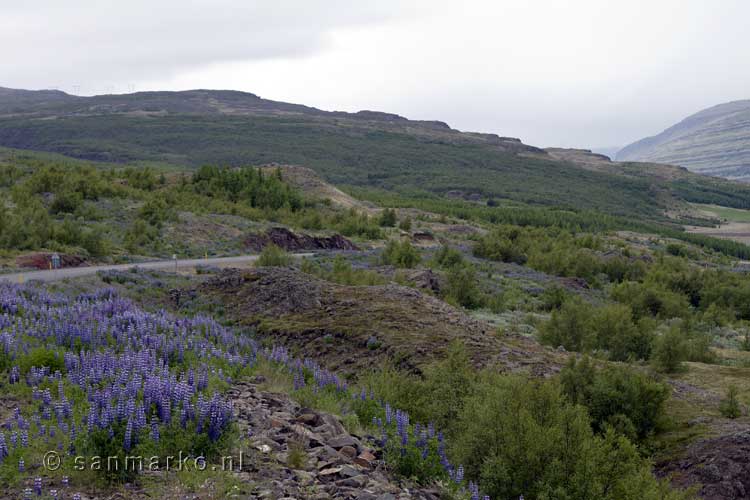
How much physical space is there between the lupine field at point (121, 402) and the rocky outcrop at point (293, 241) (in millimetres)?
22129

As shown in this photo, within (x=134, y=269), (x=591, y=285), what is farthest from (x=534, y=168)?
(x=134, y=269)

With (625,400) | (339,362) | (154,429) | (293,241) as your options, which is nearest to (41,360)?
(154,429)

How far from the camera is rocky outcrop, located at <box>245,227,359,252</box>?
1254 inches

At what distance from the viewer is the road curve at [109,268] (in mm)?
17734

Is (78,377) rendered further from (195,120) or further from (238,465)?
(195,120)

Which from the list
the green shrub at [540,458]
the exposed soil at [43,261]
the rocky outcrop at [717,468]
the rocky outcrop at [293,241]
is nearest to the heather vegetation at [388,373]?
the green shrub at [540,458]

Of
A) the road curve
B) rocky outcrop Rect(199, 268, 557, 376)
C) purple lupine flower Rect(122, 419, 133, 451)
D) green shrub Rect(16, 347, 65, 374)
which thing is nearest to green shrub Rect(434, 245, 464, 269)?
the road curve

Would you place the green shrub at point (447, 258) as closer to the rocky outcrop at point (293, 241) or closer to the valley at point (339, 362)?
the valley at point (339, 362)

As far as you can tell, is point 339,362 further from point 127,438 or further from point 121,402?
point 127,438

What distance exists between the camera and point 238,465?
205 inches

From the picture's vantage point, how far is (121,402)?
17.3 ft

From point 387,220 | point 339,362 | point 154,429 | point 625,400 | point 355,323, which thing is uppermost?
point 154,429

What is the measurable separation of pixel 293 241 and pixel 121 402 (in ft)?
92.6

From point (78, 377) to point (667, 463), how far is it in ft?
25.1
